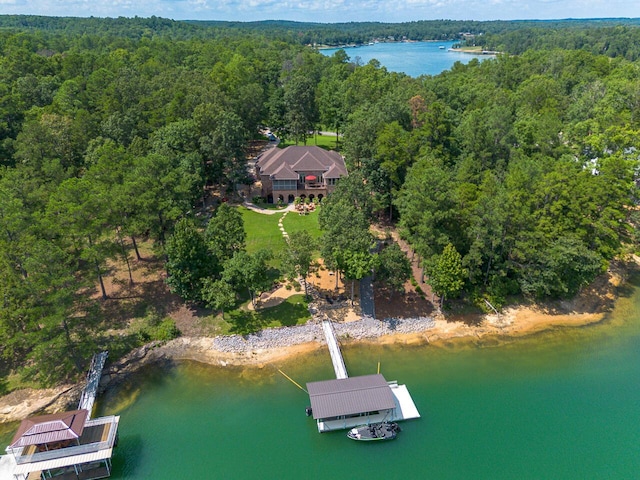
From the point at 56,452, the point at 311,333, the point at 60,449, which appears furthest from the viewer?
the point at 311,333

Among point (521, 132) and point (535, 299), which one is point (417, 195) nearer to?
point (535, 299)

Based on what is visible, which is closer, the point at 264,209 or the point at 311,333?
the point at 311,333

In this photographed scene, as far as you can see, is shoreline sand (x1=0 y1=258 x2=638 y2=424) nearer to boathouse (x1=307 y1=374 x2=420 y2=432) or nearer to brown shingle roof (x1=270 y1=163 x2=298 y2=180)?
boathouse (x1=307 y1=374 x2=420 y2=432)

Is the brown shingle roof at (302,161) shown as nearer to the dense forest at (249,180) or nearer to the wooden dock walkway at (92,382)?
the dense forest at (249,180)

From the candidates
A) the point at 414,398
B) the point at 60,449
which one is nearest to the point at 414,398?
the point at 414,398

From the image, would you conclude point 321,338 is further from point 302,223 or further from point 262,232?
point 302,223

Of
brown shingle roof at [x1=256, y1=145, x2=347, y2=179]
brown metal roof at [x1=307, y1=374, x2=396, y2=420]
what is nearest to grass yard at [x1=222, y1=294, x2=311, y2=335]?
brown metal roof at [x1=307, y1=374, x2=396, y2=420]
